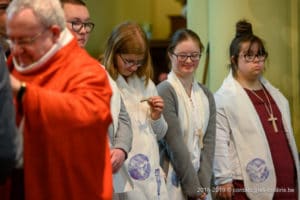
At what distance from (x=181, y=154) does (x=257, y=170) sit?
475 millimetres

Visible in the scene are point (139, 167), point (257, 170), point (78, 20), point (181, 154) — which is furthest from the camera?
point (257, 170)

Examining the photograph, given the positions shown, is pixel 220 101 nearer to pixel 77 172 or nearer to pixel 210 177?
pixel 210 177

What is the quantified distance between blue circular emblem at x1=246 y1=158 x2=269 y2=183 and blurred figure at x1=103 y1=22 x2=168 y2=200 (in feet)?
2.02

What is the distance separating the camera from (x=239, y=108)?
115 inches

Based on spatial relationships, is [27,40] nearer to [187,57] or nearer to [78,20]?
[78,20]

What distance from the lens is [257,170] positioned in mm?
2881

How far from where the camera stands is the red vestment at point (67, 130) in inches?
54.8

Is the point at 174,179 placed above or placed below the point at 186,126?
below

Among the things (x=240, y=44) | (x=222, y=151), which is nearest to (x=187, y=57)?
(x=240, y=44)

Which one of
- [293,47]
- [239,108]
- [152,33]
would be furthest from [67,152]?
[152,33]

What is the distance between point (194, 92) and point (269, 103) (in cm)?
43

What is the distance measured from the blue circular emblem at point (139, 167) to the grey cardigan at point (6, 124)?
1044mm

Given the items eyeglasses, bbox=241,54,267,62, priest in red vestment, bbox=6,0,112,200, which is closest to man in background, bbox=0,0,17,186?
Answer: priest in red vestment, bbox=6,0,112,200

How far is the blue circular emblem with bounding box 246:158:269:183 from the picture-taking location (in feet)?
9.44
